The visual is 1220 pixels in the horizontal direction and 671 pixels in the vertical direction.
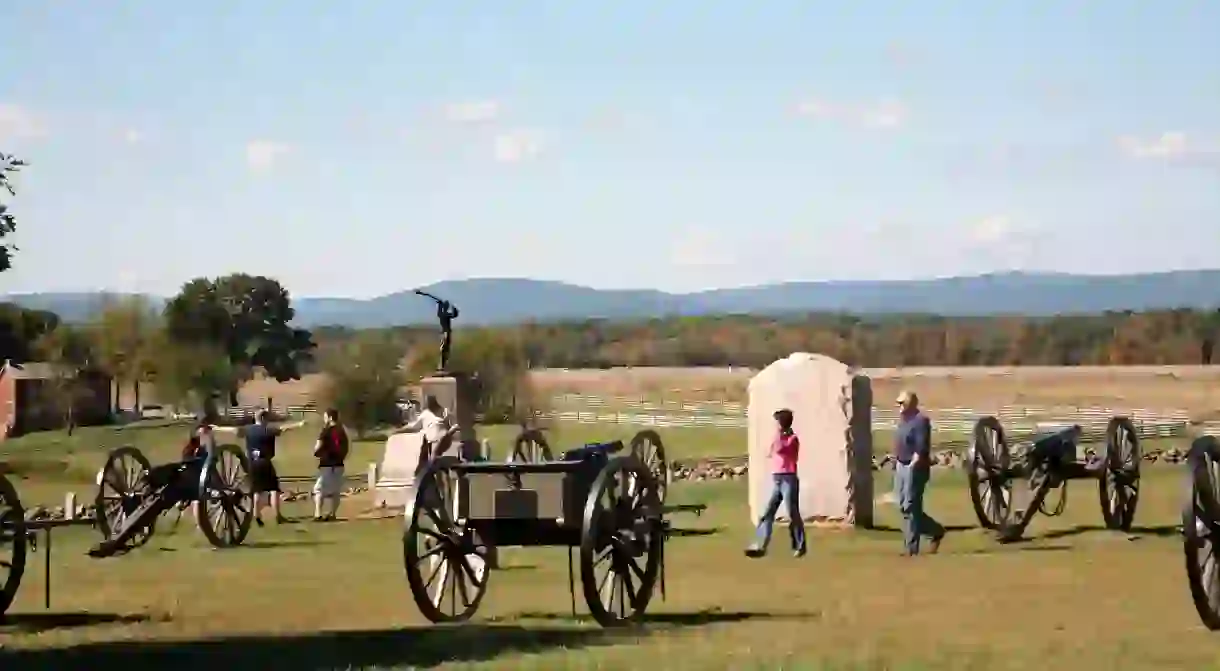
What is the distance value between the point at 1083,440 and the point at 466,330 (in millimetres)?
41750

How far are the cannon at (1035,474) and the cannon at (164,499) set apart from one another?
818cm

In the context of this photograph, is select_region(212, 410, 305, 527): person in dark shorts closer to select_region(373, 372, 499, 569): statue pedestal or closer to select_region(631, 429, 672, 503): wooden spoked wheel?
select_region(373, 372, 499, 569): statue pedestal

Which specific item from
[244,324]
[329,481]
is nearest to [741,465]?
[329,481]

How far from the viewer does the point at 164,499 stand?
1978cm

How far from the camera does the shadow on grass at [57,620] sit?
13734 mm

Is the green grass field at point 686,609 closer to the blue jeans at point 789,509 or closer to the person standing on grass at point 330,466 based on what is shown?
the blue jeans at point 789,509

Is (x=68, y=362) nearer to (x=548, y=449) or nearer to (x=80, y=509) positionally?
(x=80, y=509)

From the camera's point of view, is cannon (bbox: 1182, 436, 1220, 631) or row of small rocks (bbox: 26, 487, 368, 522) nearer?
cannon (bbox: 1182, 436, 1220, 631)

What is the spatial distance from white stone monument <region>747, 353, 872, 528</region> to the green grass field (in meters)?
0.57

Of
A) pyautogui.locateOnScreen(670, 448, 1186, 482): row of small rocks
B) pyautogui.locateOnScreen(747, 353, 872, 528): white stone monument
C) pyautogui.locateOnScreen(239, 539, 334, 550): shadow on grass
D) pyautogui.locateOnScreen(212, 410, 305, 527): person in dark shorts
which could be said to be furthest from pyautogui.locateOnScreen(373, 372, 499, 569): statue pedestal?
pyautogui.locateOnScreen(670, 448, 1186, 482): row of small rocks

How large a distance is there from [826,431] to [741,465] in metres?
17.6

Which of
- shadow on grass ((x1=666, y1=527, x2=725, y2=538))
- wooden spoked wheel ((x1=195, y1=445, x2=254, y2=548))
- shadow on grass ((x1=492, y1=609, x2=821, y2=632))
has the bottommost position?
shadow on grass ((x1=666, y1=527, x2=725, y2=538))

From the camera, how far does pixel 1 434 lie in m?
73.3

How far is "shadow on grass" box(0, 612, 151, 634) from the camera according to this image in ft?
45.1
